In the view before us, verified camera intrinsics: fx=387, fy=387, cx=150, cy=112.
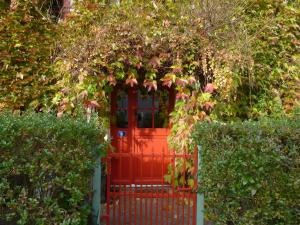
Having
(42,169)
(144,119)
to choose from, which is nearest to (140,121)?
(144,119)

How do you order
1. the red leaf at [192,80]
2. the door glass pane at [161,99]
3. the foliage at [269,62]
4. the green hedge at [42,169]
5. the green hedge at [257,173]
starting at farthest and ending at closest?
the door glass pane at [161,99], the foliage at [269,62], the red leaf at [192,80], the green hedge at [257,173], the green hedge at [42,169]

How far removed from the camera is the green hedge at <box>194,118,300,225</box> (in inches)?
161

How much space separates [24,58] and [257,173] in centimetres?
535

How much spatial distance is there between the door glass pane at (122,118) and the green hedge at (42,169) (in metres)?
3.75

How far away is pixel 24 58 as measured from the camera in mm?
7652

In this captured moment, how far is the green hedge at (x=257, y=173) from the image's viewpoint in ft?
13.4

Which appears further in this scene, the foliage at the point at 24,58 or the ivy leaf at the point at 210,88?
the foliage at the point at 24,58

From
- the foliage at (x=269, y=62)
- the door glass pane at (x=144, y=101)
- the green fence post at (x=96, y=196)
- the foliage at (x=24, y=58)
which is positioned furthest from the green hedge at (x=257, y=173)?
the foliage at (x=24, y=58)

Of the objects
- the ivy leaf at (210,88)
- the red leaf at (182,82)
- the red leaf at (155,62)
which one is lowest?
the ivy leaf at (210,88)

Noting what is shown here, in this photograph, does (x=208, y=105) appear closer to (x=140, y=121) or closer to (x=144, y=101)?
(x=144, y=101)

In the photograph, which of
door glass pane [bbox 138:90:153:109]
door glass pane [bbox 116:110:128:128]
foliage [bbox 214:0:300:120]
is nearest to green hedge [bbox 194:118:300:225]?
foliage [bbox 214:0:300:120]

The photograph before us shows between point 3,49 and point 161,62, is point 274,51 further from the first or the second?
point 3,49

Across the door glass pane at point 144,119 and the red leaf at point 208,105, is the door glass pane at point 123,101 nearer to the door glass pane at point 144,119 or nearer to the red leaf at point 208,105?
the door glass pane at point 144,119

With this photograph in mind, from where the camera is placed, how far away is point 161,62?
22.0 feet
